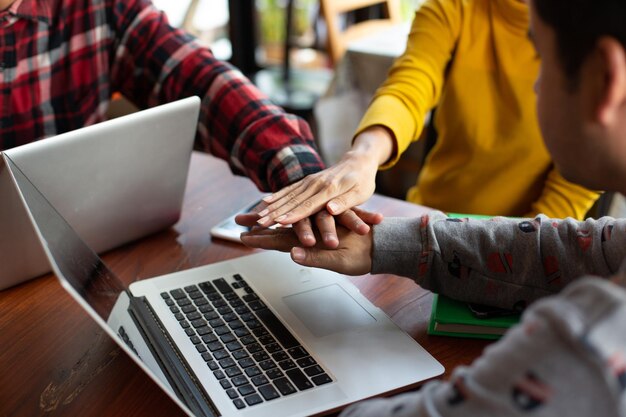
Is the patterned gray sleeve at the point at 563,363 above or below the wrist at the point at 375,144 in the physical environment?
above

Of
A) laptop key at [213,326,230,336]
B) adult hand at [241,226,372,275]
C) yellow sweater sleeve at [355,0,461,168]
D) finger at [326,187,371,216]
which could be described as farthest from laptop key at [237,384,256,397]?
yellow sweater sleeve at [355,0,461,168]

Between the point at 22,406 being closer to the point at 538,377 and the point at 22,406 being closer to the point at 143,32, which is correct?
the point at 538,377

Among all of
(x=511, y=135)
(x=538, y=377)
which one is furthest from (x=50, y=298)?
(x=511, y=135)

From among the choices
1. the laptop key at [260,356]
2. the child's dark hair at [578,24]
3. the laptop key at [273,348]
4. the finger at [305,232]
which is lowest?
the laptop key at [273,348]

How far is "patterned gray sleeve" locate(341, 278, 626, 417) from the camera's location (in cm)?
48

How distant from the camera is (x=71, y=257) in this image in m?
0.75

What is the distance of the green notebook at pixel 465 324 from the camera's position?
0.85 meters

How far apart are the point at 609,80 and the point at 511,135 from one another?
83 centimetres

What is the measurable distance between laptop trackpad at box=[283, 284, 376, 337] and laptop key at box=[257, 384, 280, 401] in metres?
0.11

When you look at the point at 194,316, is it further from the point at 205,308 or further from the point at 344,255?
the point at 344,255

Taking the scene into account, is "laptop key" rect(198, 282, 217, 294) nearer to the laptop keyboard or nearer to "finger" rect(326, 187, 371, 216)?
the laptop keyboard

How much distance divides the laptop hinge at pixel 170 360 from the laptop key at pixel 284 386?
68mm

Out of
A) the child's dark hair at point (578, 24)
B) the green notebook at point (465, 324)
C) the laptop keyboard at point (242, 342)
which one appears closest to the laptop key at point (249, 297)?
the laptop keyboard at point (242, 342)

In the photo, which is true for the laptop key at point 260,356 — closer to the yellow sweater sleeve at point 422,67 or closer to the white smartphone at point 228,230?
the white smartphone at point 228,230
